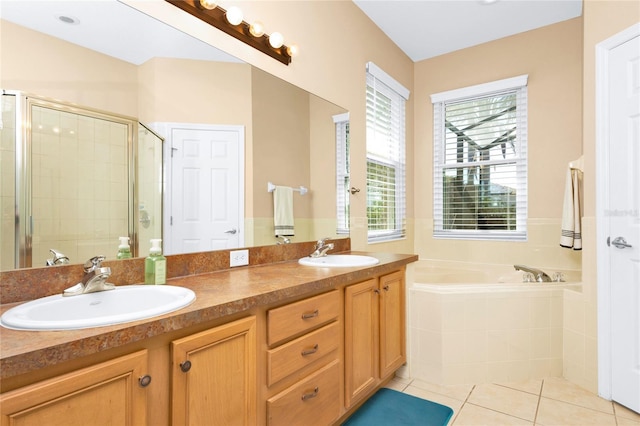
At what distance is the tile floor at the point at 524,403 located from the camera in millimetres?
1955

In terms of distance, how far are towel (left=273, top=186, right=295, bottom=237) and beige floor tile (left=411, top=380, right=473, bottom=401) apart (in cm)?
135

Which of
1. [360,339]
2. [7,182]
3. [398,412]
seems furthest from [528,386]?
[7,182]

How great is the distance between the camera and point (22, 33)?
1.10 metres

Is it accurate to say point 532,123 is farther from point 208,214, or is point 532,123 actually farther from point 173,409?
point 173,409

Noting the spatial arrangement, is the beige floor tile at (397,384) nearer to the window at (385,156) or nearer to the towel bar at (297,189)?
the window at (385,156)

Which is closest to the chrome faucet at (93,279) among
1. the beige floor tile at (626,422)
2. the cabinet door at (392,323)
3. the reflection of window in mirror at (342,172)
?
the cabinet door at (392,323)

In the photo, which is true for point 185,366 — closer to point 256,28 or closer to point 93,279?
point 93,279

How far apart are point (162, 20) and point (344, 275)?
1410 millimetres

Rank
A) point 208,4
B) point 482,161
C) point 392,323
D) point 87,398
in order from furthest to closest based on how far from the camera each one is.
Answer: point 482,161 < point 392,323 < point 208,4 < point 87,398

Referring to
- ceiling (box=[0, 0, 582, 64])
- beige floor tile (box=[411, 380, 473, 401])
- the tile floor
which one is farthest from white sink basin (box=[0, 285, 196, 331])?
beige floor tile (box=[411, 380, 473, 401])

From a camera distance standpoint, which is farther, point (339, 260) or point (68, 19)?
point (339, 260)

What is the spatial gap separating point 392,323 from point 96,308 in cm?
163

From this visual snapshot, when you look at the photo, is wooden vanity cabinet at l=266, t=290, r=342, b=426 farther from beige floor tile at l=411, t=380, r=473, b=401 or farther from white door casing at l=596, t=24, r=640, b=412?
white door casing at l=596, t=24, r=640, b=412

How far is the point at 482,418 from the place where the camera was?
78.0 inches
